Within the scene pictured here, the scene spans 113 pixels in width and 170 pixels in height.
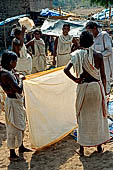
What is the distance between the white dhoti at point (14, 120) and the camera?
3701mm

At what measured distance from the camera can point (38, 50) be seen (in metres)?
7.16

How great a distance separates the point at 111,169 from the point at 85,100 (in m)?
0.94

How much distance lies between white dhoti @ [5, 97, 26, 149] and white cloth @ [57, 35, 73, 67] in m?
3.08

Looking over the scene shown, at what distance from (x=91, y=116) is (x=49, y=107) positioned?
698 mm

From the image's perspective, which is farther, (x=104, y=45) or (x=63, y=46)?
(x=63, y=46)

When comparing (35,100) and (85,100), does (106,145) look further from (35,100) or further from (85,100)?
(35,100)

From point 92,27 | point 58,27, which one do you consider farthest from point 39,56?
point 58,27

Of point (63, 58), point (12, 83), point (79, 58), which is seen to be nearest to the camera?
point (79, 58)

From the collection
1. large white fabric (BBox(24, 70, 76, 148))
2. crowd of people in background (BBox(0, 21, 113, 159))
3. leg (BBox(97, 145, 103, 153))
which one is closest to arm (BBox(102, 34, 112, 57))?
large white fabric (BBox(24, 70, 76, 148))

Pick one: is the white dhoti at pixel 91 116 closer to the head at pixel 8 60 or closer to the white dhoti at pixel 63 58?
the head at pixel 8 60

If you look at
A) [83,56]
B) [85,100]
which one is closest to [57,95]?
[85,100]

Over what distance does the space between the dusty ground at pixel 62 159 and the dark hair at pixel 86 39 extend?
1.56m

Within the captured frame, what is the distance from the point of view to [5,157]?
400 centimetres

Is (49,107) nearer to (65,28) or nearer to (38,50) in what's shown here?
(65,28)
